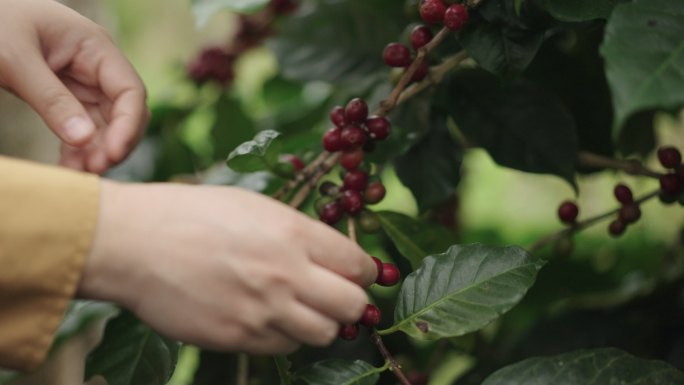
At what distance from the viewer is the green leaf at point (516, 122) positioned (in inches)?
31.9

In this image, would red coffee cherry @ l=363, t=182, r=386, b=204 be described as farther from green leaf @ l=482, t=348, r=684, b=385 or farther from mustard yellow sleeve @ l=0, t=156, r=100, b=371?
mustard yellow sleeve @ l=0, t=156, r=100, b=371

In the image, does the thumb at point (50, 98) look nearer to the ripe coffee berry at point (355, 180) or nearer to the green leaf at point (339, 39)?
the ripe coffee berry at point (355, 180)

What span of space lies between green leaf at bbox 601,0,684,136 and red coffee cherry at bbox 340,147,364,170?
28 cm

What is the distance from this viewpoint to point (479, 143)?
2.74 feet

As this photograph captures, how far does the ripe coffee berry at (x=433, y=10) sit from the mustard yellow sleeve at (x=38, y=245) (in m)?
0.36

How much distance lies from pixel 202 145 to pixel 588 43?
2.77 feet

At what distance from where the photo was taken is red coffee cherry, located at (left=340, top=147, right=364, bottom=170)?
0.72 m

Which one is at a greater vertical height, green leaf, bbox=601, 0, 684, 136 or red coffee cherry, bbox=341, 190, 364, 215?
green leaf, bbox=601, 0, 684, 136

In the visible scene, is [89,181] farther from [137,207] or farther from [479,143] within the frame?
[479,143]

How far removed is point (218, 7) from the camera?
2.77ft

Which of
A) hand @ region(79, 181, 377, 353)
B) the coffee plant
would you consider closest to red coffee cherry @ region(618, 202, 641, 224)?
the coffee plant

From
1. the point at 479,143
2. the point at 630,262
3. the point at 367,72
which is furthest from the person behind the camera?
the point at 630,262

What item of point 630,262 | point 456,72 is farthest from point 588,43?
point 630,262

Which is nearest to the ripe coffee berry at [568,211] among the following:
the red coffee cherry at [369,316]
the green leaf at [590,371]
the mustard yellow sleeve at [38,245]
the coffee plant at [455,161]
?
the coffee plant at [455,161]
